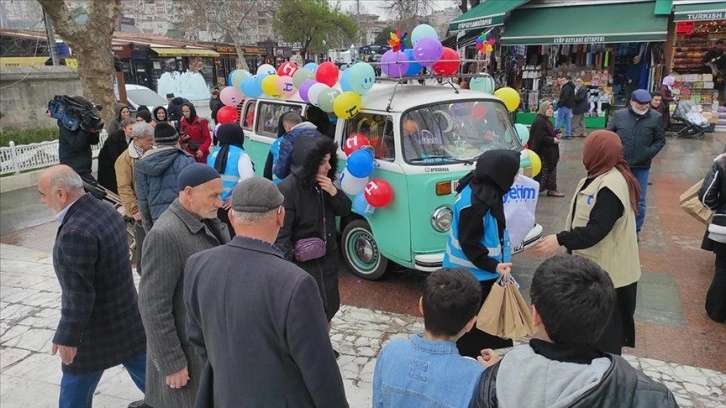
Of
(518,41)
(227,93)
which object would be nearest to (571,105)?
(518,41)

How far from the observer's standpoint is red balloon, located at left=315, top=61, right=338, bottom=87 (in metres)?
6.21

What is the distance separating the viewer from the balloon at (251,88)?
7.54m

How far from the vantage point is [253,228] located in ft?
6.72

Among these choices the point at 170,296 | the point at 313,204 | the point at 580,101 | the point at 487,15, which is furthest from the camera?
the point at 487,15

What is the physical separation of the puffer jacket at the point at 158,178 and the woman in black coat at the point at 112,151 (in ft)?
7.16

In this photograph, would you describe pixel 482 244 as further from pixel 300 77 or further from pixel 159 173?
pixel 300 77

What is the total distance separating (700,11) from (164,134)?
48.3 feet

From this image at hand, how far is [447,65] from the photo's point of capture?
603cm

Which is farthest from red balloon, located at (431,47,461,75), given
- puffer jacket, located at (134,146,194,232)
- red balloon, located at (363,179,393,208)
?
puffer jacket, located at (134,146,194,232)

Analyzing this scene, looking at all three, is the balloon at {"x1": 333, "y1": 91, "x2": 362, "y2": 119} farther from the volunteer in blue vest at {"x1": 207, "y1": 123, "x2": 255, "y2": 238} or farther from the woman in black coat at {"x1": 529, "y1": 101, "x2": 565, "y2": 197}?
the woman in black coat at {"x1": 529, "y1": 101, "x2": 565, "y2": 197}

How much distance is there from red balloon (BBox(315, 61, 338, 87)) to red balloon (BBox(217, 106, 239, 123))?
239 cm

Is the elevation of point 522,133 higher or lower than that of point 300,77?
lower

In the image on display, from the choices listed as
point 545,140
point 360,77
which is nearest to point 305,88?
point 360,77

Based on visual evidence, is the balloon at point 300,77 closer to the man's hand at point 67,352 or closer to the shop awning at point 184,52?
the man's hand at point 67,352
